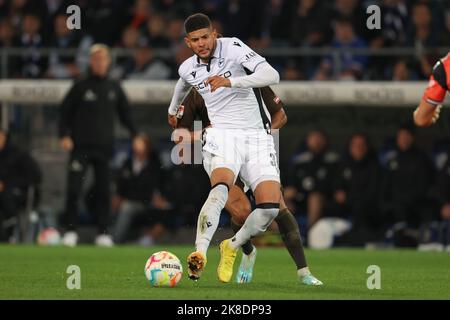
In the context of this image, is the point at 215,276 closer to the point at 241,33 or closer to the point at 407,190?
the point at 407,190

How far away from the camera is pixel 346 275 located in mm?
11805

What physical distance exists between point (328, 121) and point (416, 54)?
2012 millimetres

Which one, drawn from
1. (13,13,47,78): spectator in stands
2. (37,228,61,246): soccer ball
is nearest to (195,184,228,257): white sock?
(37,228,61,246): soccer ball

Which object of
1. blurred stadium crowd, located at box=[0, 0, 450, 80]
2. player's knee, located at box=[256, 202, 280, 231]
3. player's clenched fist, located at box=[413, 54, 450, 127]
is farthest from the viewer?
blurred stadium crowd, located at box=[0, 0, 450, 80]

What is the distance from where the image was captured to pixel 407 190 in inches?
680

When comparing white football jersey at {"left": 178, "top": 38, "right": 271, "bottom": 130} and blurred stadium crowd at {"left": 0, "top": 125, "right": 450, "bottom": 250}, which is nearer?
white football jersey at {"left": 178, "top": 38, "right": 271, "bottom": 130}

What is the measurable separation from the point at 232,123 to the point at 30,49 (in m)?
9.67

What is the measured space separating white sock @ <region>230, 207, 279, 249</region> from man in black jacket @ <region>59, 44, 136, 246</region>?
684cm

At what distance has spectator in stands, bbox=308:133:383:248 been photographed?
17.5 metres

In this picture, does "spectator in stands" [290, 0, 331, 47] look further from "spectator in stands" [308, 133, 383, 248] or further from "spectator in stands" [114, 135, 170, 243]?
"spectator in stands" [114, 135, 170, 243]

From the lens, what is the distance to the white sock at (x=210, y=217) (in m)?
9.88

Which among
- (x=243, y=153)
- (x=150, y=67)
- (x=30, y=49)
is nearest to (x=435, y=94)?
(x=243, y=153)

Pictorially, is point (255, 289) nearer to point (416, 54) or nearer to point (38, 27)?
point (416, 54)

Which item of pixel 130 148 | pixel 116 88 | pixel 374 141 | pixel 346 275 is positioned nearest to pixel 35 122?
pixel 130 148
